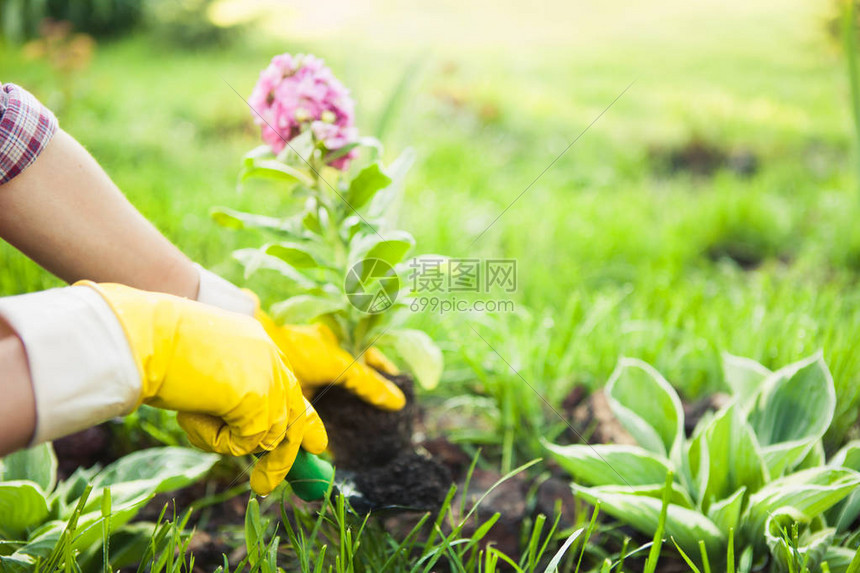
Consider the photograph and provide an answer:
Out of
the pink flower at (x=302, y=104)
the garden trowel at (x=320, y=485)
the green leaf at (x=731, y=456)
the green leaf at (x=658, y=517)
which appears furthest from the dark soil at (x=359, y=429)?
the green leaf at (x=731, y=456)

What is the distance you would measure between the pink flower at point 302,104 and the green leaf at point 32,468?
73 centimetres

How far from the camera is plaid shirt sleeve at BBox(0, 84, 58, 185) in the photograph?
912mm

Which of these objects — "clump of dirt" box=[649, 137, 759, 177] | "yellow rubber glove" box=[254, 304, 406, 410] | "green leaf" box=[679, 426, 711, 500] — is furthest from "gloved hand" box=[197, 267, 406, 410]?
"clump of dirt" box=[649, 137, 759, 177]

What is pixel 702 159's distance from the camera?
4.10 metres

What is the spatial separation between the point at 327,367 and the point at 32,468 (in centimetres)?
58

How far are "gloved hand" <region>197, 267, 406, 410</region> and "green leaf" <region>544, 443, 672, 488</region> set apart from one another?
333mm

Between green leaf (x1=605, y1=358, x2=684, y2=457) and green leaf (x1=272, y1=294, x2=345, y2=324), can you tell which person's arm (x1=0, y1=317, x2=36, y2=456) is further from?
green leaf (x1=605, y1=358, x2=684, y2=457)

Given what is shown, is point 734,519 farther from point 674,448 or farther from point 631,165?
point 631,165

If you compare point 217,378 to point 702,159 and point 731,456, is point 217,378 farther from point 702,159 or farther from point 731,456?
point 702,159

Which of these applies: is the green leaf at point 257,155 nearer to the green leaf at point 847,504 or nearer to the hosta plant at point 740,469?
the hosta plant at point 740,469

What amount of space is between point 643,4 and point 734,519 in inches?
288

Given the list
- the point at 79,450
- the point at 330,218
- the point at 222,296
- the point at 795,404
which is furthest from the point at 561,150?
the point at 79,450

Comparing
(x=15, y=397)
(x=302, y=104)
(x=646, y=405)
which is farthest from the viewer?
(x=646, y=405)

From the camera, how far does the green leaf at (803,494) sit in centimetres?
95
